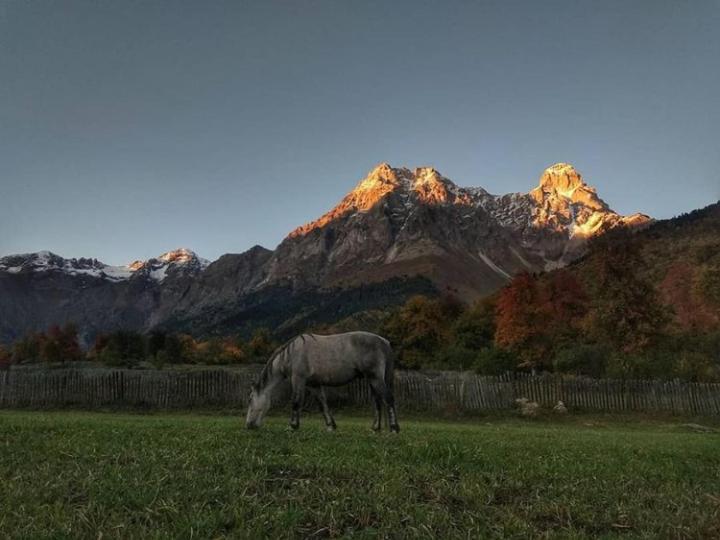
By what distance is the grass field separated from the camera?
5012mm

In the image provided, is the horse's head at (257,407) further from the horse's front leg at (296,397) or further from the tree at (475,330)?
the tree at (475,330)

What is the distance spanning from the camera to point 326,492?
595cm

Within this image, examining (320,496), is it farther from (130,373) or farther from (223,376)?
(130,373)

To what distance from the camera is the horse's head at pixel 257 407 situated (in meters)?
13.0

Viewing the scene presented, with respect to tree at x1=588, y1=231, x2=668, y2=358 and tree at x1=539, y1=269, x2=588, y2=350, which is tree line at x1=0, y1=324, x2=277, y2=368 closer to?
tree at x1=539, y1=269, x2=588, y2=350

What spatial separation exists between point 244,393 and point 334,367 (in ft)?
72.1

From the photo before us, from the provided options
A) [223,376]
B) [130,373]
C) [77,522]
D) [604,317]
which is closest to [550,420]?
[604,317]

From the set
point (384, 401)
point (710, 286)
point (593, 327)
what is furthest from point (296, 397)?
point (710, 286)

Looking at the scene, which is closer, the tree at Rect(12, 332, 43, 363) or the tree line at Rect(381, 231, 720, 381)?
the tree line at Rect(381, 231, 720, 381)

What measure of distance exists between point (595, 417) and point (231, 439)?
95.8 feet

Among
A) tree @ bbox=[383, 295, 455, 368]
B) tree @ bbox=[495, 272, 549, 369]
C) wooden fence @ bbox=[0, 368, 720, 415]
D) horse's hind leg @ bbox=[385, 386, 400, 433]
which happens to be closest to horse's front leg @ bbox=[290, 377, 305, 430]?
horse's hind leg @ bbox=[385, 386, 400, 433]

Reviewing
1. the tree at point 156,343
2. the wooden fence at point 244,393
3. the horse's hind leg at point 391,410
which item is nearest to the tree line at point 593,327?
the wooden fence at point 244,393

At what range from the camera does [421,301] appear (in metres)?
93.5

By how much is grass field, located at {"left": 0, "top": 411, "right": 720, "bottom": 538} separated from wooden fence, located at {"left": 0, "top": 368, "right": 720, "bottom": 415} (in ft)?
81.3
